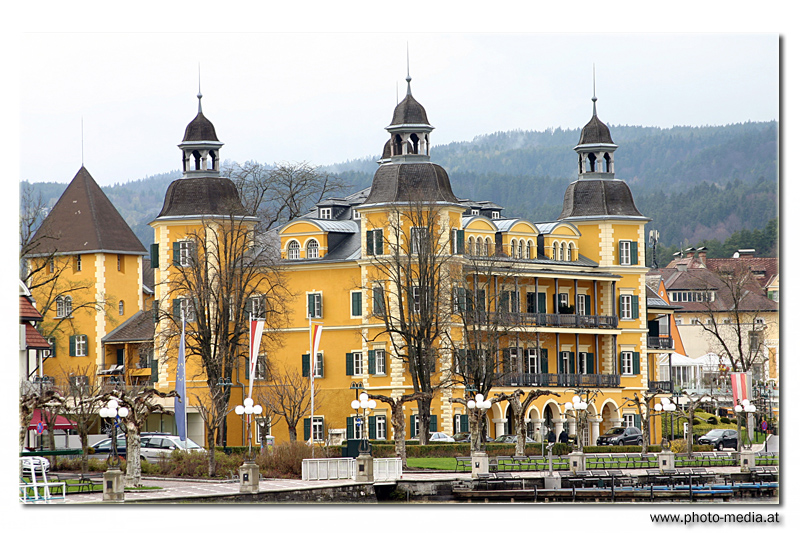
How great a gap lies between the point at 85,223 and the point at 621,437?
31335mm

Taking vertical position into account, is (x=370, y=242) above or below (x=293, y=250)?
above

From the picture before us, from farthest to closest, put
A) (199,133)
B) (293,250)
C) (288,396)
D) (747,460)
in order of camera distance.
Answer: (293,250), (199,133), (288,396), (747,460)

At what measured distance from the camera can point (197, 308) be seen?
62.8m

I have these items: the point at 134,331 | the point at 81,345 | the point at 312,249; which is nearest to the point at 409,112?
the point at 312,249

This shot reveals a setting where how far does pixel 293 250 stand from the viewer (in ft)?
228

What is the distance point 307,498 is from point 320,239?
3060cm

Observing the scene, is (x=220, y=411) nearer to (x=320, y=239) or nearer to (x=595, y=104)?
(x=320, y=239)

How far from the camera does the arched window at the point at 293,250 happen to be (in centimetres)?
6938

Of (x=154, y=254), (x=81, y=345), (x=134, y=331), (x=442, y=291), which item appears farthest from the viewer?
(x=134, y=331)

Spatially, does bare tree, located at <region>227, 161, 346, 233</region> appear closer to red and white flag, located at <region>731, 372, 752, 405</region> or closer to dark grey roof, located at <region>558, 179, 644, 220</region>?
dark grey roof, located at <region>558, 179, 644, 220</region>

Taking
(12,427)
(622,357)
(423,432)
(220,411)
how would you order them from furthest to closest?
1. (622,357)
2. (423,432)
3. (220,411)
4. (12,427)

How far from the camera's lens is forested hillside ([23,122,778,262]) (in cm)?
7844

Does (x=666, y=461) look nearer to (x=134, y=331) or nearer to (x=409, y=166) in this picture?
(x=409, y=166)

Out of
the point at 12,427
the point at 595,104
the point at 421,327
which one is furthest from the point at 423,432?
the point at 12,427
